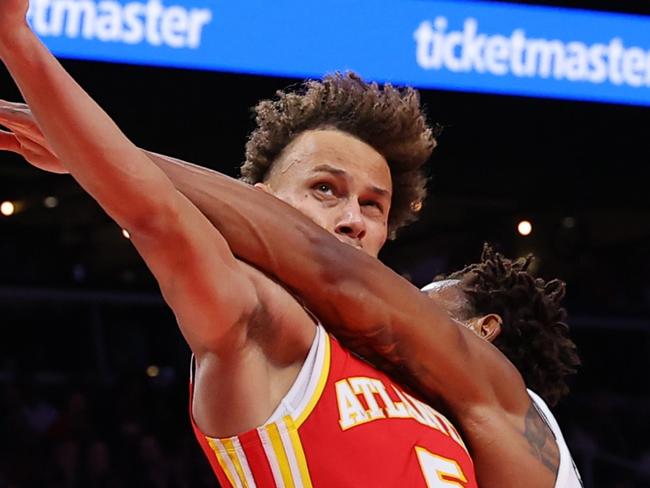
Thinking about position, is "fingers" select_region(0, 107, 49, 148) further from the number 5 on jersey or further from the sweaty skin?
the number 5 on jersey

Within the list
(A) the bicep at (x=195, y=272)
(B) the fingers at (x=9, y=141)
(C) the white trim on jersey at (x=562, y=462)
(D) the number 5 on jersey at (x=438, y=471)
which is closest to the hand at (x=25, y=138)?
(B) the fingers at (x=9, y=141)

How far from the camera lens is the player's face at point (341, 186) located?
204cm

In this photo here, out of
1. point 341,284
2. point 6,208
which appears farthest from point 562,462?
point 6,208

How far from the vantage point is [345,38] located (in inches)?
197

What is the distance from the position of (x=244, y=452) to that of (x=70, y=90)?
570 mm

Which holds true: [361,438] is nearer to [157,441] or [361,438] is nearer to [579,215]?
[157,441]

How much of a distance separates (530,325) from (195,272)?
3.69ft

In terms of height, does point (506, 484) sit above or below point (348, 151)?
below

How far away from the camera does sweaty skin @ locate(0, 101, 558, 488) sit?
6.15 ft

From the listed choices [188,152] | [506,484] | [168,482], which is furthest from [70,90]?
[168,482]

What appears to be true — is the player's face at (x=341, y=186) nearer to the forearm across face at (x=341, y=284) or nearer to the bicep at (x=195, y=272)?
the forearm across face at (x=341, y=284)

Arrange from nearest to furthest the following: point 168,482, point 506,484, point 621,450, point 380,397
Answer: point 380,397 → point 506,484 → point 168,482 → point 621,450

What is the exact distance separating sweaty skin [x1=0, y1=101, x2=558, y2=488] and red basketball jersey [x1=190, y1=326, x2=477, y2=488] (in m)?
0.08

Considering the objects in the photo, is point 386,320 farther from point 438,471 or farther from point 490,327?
point 490,327
